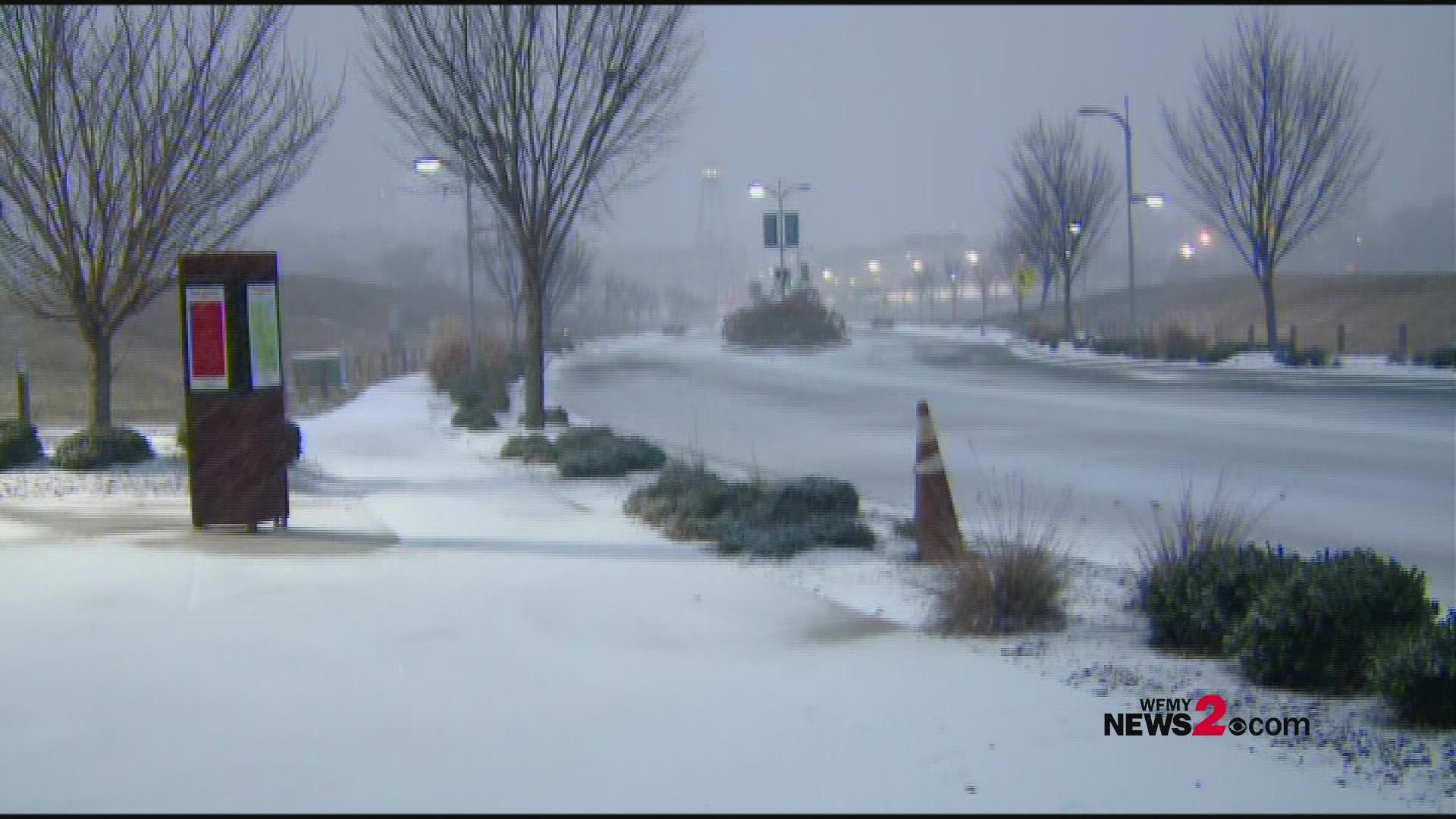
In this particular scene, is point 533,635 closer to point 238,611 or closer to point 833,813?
point 238,611

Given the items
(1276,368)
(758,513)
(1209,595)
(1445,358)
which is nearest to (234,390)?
(758,513)

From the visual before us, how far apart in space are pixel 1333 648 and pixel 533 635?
3.93 metres

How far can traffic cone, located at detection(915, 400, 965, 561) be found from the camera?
31.6 ft

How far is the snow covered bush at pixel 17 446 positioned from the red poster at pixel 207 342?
491 cm

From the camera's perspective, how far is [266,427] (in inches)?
447

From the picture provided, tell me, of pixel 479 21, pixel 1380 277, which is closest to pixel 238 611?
pixel 479 21

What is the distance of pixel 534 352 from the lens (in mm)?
21250

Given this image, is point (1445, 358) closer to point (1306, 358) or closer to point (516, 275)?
point (1306, 358)

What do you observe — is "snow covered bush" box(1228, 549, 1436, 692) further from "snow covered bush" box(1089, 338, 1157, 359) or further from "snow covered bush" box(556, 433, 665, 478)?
"snow covered bush" box(1089, 338, 1157, 359)

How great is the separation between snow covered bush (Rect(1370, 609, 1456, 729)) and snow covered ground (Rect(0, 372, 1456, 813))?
5.1 inches

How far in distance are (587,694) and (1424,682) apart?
3504 mm

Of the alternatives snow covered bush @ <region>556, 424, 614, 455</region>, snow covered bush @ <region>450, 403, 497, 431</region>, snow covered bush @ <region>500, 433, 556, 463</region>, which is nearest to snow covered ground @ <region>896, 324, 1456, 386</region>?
snow covered bush @ <region>450, 403, 497, 431</region>

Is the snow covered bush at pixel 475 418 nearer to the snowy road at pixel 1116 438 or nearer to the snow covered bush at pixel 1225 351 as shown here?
the snowy road at pixel 1116 438

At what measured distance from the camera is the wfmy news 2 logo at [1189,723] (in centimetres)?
591
